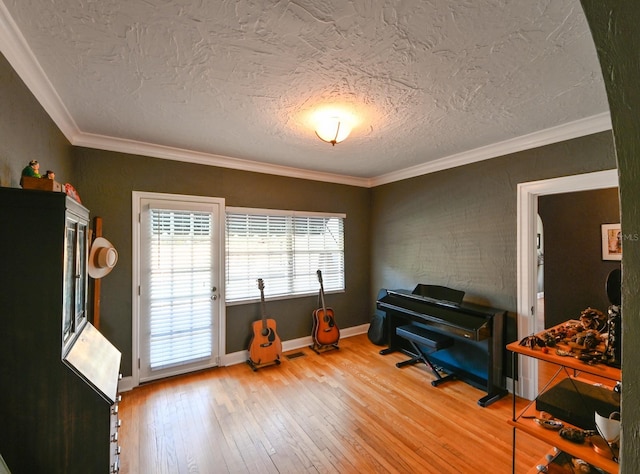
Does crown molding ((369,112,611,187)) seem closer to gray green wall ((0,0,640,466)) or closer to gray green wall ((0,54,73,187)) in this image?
gray green wall ((0,0,640,466))

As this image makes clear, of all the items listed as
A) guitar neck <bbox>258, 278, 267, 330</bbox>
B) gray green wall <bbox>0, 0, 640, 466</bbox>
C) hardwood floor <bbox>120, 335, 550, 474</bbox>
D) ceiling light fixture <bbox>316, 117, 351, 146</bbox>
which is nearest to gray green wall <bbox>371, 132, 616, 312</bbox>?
gray green wall <bbox>0, 0, 640, 466</bbox>

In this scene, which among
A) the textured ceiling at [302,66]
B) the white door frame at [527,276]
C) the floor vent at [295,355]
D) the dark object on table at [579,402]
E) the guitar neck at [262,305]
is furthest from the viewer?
the floor vent at [295,355]

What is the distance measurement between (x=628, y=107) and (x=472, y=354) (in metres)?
3.21

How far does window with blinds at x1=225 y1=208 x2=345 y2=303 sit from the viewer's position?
11.4ft

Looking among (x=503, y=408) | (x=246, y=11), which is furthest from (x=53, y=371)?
(x=503, y=408)

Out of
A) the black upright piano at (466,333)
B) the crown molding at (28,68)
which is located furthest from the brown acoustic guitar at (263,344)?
the crown molding at (28,68)

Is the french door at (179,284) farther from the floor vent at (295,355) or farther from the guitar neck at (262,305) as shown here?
the floor vent at (295,355)

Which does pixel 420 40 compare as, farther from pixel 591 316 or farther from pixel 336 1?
pixel 591 316

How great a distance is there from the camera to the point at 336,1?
115cm

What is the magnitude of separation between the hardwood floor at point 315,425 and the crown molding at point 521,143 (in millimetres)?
2412

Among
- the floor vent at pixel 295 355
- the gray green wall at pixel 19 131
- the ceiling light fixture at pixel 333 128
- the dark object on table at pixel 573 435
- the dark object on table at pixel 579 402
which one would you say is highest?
the ceiling light fixture at pixel 333 128

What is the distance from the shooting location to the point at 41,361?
1.14 metres

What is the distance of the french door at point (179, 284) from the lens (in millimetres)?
2938

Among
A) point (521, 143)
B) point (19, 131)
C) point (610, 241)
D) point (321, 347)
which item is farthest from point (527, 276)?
point (19, 131)
